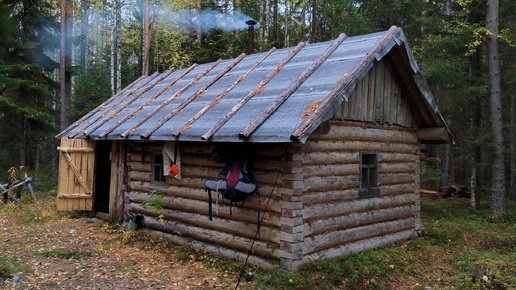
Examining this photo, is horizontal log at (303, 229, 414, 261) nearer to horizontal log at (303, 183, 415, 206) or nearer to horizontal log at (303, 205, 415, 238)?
horizontal log at (303, 205, 415, 238)

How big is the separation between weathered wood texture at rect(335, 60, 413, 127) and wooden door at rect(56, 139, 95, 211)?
28.6 feet

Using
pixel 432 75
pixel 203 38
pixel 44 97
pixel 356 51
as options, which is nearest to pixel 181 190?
pixel 356 51

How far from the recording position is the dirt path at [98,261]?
7707 mm

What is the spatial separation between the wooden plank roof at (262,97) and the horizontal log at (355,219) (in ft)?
7.42

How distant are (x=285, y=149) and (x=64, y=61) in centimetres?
1512

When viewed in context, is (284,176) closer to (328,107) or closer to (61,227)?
(328,107)

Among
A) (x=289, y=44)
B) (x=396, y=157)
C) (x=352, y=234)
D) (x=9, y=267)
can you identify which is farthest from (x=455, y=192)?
(x=9, y=267)

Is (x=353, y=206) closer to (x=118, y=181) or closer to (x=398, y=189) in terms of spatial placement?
(x=398, y=189)

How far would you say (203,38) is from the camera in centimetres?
2764

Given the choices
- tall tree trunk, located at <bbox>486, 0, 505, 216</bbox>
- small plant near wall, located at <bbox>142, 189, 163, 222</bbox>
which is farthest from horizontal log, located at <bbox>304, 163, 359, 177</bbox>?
tall tree trunk, located at <bbox>486, 0, 505, 216</bbox>

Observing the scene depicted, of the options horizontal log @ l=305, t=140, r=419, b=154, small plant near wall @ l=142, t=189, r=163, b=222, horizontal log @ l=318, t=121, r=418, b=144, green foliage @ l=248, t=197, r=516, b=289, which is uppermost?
horizontal log @ l=318, t=121, r=418, b=144

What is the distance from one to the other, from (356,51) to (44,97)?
1623 centimetres

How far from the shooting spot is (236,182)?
322 inches

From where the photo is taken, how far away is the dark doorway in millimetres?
14539
